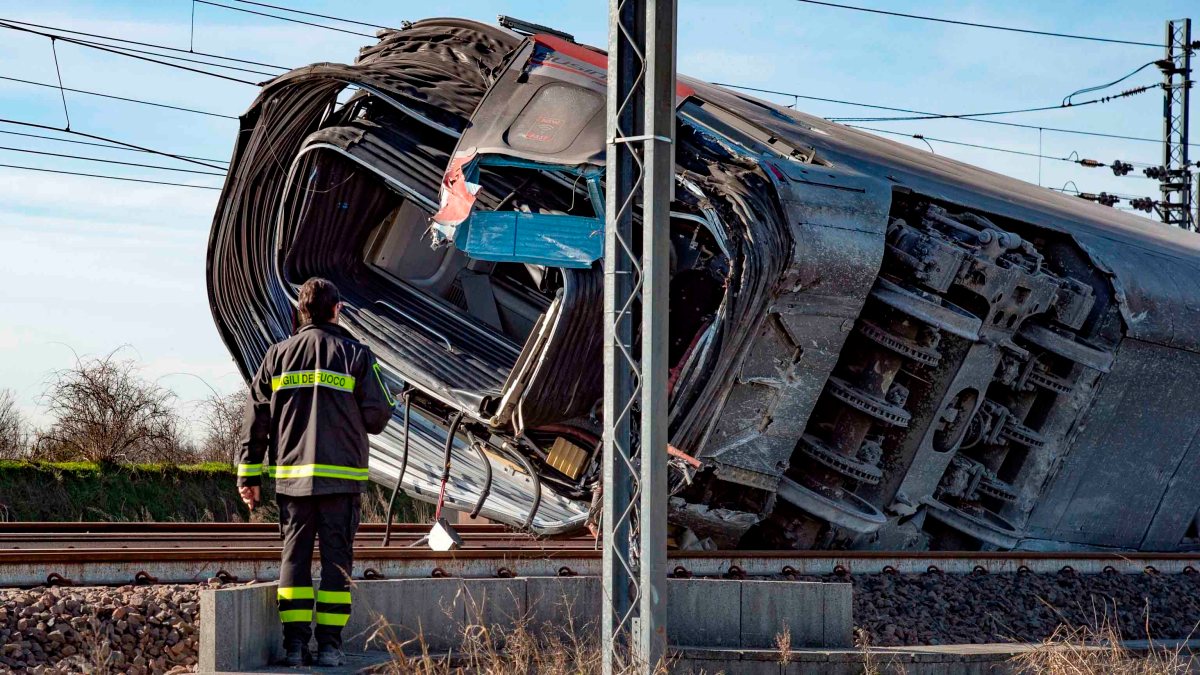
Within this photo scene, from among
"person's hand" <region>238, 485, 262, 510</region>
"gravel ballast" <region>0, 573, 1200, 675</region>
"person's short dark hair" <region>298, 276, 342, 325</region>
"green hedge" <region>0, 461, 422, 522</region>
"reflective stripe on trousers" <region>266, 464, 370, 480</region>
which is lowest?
"green hedge" <region>0, 461, 422, 522</region>

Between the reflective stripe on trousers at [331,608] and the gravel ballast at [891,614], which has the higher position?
the reflective stripe on trousers at [331,608]

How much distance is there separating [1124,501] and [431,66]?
23.7 ft

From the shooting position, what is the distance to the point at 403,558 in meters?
7.68

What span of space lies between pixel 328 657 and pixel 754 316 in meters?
4.50

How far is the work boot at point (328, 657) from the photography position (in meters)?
5.79

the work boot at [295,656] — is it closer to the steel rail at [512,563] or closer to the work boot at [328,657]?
the work boot at [328,657]

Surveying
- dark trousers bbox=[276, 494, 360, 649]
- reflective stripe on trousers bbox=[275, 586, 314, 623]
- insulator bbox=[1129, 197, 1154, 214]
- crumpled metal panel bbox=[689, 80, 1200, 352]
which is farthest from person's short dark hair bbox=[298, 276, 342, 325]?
insulator bbox=[1129, 197, 1154, 214]

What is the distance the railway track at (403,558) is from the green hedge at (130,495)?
407 centimetres

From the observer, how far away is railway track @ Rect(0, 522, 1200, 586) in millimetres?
6578

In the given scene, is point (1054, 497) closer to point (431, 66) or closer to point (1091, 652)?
point (1091, 652)

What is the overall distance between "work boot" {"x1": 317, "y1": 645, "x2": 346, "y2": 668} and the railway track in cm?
117

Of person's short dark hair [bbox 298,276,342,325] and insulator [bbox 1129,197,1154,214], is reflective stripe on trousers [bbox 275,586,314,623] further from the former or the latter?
insulator [bbox 1129,197,1154,214]

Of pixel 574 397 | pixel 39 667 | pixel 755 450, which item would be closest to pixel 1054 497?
pixel 755 450

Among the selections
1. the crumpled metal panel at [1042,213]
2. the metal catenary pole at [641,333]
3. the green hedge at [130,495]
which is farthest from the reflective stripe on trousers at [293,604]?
the green hedge at [130,495]
